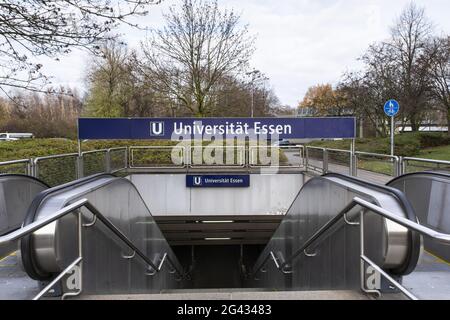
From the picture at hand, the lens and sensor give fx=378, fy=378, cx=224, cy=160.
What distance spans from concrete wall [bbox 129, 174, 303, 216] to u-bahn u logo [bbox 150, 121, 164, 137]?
3101mm

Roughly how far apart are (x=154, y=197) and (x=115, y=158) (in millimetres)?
2120

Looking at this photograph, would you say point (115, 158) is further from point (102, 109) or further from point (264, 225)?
point (102, 109)

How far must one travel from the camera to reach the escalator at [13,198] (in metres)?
6.06

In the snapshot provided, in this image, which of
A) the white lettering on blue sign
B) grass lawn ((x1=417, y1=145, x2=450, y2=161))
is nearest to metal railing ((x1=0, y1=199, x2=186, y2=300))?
the white lettering on blue sign

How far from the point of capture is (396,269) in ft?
11.6

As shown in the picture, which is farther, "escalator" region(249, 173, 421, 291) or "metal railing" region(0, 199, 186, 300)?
"escalator" region(249, 173, 421, 291)

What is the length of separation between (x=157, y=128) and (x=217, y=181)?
350 centimetres

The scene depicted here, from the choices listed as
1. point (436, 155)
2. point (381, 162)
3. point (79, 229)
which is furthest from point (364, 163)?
point (436, 155)

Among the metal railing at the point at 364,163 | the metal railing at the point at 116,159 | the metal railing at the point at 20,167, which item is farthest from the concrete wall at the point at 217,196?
the metal railing at the point at 20,167

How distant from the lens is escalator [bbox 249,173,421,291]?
11.2 ft

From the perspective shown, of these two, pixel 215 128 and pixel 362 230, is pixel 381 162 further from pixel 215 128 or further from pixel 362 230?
pixel 362 230

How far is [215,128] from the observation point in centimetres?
1171

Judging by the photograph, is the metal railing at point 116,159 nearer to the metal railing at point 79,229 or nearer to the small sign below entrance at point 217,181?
the small sign below entrance at point 217,181

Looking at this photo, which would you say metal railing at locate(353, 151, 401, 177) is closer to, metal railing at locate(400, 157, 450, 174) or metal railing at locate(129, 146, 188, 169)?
metal railing at locate(400, 157, 450, 174)
